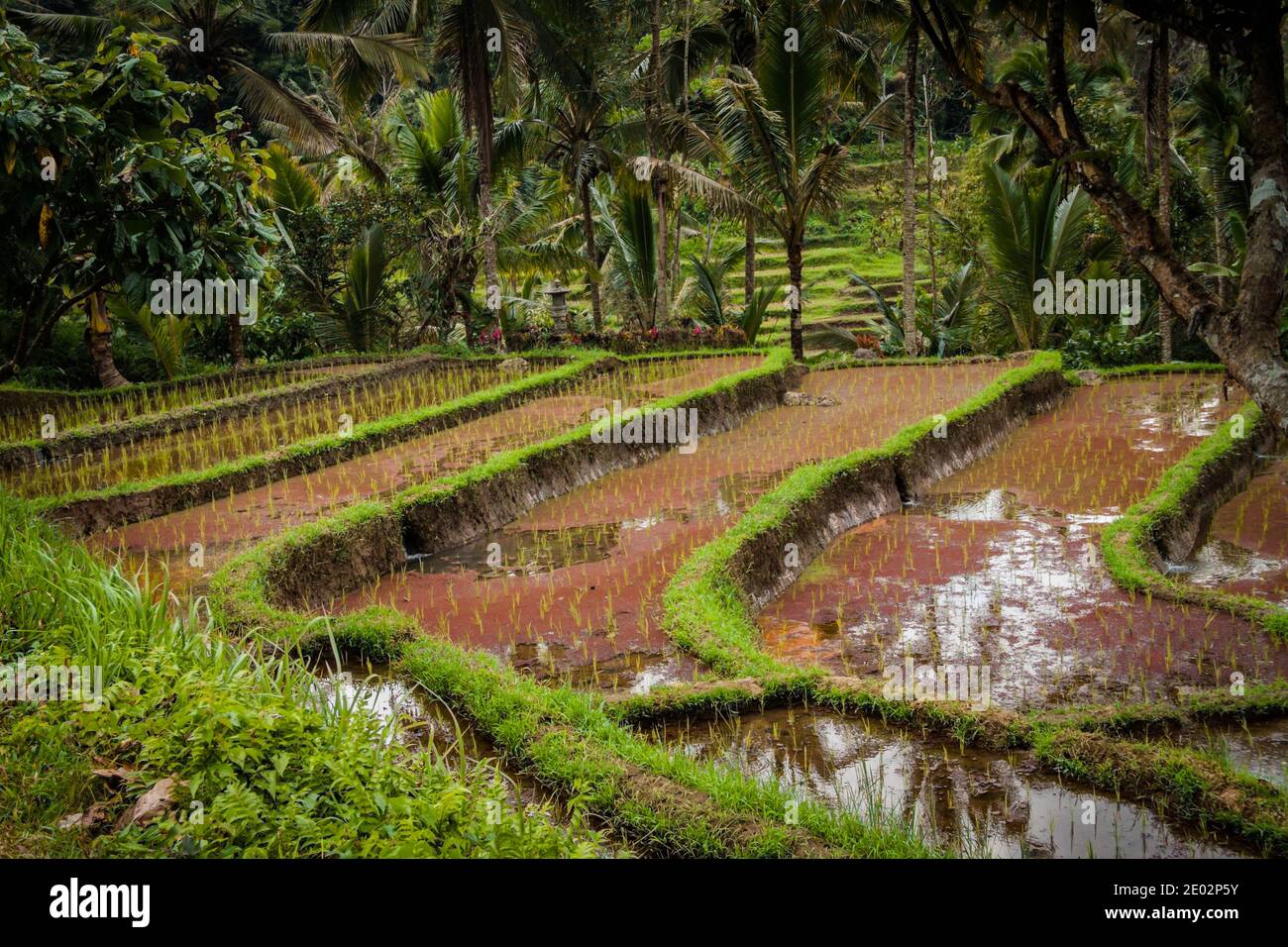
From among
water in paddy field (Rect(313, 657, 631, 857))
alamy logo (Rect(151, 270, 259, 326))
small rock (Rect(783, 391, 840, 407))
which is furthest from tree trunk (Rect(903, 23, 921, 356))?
water in paddy field (Rect(313, 657, 631, 857))

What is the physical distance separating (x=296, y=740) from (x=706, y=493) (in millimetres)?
6635

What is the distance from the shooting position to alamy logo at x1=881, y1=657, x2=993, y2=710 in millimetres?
5363

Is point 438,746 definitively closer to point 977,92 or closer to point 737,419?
point 977,92

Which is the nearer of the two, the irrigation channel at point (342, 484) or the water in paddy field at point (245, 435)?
the irrigation channel at point (342, 484)

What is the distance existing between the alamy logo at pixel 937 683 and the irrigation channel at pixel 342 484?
3.94 meters

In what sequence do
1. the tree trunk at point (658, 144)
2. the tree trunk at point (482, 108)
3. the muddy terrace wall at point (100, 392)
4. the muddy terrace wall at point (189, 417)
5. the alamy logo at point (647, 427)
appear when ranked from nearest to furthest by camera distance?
the muddy terrace wall at point (189, 417)
the alamy logo at point (647, 427)
the muddy terrace wall at point (100, 392)
the tree trunk at point (482, 108)
the tree trunk at point (658, 144)

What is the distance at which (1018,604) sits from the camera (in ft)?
23.6

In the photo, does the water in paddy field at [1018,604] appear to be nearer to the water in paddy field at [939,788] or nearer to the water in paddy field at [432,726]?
the water in paddy field at [939,788]

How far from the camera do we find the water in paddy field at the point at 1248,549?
7739mm

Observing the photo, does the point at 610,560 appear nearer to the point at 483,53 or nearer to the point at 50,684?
the point at 50,684

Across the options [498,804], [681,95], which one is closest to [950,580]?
[498,804]
